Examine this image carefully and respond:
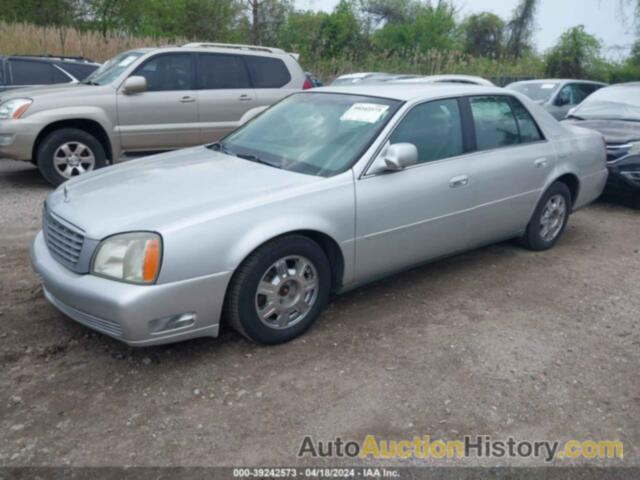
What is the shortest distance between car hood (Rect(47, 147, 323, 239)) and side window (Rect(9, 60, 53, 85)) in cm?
635

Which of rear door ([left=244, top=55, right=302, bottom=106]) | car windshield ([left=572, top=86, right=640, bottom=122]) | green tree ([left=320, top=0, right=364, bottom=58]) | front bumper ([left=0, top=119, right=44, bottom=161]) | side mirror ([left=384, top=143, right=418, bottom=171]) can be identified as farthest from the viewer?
green tree ([left=320, top=0, right=364, bottom=58])

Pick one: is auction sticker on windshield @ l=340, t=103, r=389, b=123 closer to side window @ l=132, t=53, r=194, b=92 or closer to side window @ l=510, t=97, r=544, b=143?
side window @ l=510, t=97, r=544, b=143

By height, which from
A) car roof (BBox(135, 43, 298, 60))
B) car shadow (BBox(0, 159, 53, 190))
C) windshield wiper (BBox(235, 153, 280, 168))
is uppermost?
car roof (BBox(135, 43, 298, 60))

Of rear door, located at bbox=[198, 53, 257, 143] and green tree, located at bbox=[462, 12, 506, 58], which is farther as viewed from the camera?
green tree, located at bbox=[462, 12, 506, 58]

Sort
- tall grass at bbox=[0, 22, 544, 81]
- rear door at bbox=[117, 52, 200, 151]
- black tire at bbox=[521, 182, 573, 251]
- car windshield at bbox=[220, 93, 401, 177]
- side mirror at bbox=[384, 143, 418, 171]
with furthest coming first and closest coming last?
tall grass at bbox=[0, 22, 544, 81], rear door at bbox=[117, 52, 200, 151], black tire at bbox=[521, 182, 573, 251], car windshield at bbox=[220, 93, 401, 177], side mirror at bbox=[384, 143, 418, 171]

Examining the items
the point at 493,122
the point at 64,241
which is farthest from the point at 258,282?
the point at 493,122

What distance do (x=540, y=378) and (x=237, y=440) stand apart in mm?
1777

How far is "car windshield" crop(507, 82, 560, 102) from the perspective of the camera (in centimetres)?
1216

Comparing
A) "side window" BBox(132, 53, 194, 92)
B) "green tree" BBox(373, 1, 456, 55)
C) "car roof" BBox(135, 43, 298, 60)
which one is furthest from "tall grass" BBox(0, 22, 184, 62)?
"green tree" BBox(373, 1, 456, 55)

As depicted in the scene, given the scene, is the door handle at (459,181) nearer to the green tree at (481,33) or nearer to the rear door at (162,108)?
the rear door at (162,108)

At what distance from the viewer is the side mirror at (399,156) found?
388 cm

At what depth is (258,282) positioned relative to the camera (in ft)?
11.3

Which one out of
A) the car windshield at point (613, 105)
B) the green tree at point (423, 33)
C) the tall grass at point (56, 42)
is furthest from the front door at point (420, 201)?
the green tree at point (423, 33)

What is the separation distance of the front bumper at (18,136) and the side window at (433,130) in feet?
16.2
